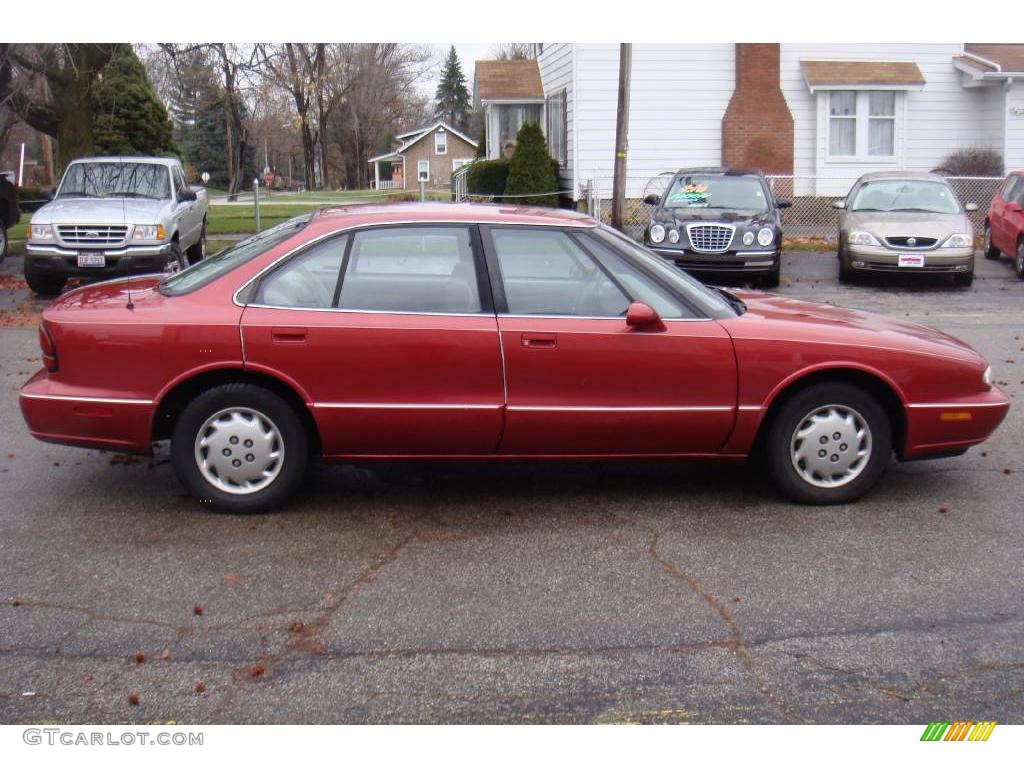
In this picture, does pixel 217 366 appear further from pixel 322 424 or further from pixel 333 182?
pixel 333 182

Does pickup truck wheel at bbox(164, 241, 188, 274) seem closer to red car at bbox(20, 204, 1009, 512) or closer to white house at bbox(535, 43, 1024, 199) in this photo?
red car at bbox(20, 204, 1009, 512)

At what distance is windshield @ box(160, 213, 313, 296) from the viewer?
583cm

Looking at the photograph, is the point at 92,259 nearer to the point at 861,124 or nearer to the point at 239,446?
the point at 239,446

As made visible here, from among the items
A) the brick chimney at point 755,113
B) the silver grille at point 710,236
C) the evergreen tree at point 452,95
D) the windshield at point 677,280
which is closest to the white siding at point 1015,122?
the brick chimney at point 755,113

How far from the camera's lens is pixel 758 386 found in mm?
5715

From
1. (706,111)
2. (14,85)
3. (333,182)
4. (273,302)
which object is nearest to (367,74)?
(333,182)

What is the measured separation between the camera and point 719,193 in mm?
16484

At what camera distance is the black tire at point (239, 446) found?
5594 mm

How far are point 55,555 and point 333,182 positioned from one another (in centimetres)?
8925

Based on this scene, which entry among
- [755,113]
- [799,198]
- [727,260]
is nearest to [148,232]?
[727,260]

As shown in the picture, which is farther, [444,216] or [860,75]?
[860,75]

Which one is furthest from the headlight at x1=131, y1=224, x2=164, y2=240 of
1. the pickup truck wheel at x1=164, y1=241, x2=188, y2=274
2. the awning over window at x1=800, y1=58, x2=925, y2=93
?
the awning over window at x1=800, y1=58, x2=925, y2=93

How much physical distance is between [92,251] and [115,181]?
5.00ft

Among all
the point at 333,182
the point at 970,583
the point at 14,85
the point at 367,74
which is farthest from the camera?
the point at 333,182
